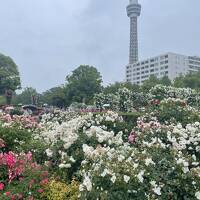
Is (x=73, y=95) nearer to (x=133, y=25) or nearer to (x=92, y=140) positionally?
(x=92, y=140)

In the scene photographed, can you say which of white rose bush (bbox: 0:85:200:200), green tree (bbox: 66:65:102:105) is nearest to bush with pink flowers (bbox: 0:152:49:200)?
white rose bush (bbox: 0:85:200:200)

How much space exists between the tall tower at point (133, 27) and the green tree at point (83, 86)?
261ft

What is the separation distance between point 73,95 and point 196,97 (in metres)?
22.2

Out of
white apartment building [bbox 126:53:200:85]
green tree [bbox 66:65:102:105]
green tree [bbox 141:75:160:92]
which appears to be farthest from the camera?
white apartment building [bbox 126:53:200:85]

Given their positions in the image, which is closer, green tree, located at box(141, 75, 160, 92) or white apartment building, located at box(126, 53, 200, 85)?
green tree, located at box(141, 75, 160, 92)

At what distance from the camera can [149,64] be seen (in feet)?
427

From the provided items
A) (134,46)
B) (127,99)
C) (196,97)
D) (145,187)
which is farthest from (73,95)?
(134,46)

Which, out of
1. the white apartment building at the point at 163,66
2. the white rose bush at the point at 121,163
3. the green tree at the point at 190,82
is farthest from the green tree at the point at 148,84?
the white apartment building at the point at 163,66

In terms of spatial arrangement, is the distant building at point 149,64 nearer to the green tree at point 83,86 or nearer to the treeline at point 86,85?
the treeline at point 86,85

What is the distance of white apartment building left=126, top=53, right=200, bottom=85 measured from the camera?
12131 centimetres

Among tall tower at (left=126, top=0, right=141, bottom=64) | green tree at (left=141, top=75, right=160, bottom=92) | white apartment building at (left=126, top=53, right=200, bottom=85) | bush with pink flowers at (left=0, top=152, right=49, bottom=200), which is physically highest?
tall tower at (left=126, top=0, right=141, bottom=64)

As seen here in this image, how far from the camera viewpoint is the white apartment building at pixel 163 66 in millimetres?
121312

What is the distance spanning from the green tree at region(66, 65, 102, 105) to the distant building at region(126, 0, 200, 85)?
214 ft

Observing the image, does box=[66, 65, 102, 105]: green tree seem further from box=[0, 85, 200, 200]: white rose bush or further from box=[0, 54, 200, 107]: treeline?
box=[0, 85, 200, 200]: white rose bush
